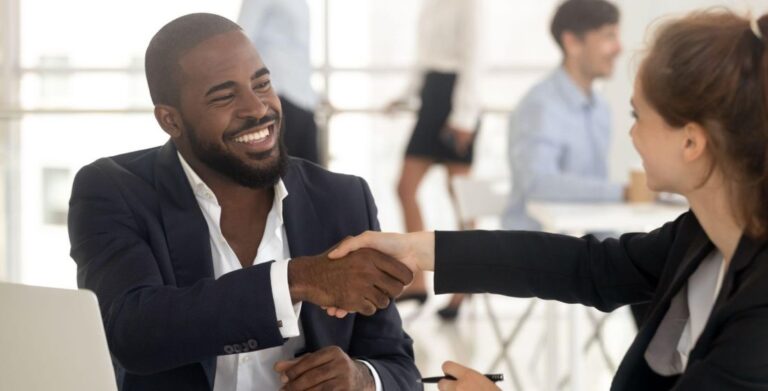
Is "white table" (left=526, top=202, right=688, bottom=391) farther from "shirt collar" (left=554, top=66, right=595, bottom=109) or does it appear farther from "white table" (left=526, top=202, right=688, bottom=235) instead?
"shirt collar" (left=554, top=66, right=595, bottom=109)

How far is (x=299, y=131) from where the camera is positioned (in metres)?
5.26

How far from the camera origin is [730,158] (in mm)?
1663

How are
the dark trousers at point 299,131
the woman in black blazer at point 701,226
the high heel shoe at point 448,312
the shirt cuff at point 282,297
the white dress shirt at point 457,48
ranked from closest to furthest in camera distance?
the woman in black blazer at point 701,226, the shirt cuff at point 282,297, the dark trousers at point 299,131, the white dress shirt at point 457,48, the high heel shoe at point 448,312

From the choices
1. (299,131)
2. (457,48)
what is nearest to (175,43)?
(299,131)

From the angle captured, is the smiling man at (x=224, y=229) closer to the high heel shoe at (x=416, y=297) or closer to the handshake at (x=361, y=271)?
the handshake at (x=361, y=271)

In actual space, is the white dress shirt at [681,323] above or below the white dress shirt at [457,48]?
above

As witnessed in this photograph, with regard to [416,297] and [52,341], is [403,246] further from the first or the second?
[416,297]

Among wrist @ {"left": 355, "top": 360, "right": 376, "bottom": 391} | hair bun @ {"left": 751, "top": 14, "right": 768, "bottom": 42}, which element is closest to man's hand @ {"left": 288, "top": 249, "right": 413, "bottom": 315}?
wrist @ {"left": 355, "top": 360, "right": 376, "bottom": 391}

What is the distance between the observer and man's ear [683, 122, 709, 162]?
1682mm

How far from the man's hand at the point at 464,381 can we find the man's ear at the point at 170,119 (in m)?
0.76

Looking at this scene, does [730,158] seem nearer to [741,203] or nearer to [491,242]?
[741,203]

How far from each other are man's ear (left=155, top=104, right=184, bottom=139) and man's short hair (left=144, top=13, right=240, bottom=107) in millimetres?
28

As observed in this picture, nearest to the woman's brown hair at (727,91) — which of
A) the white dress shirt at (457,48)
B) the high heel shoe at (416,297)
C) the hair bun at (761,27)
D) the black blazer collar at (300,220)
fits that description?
the hair bun at (761,27)

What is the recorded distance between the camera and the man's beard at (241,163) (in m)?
2.27
